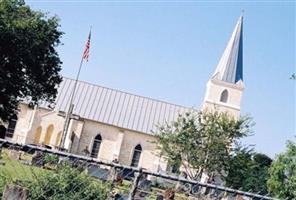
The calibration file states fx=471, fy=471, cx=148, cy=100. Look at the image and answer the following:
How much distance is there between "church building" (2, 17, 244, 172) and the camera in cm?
4922

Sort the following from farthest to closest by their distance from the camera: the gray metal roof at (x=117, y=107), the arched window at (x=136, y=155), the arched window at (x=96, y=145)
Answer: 1. the arched window at (x=136, y=155)
2. the arched window at (x=96, y=145)
3. the gray metal roof at (x=117, y=107)

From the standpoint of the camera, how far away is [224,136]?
134 ft

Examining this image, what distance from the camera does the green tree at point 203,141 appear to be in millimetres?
40178

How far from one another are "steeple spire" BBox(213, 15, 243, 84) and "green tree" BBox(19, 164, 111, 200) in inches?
1820

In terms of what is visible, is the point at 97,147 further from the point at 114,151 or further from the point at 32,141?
the point at 32,141

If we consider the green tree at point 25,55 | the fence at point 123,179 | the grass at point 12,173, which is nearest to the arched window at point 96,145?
the green tree at point 25,55

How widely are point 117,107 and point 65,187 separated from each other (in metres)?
43.5

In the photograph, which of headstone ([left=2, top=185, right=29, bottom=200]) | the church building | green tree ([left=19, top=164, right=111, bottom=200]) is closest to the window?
the church building

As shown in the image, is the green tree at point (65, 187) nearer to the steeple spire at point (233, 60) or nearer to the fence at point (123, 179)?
the fence at point (123, 179)

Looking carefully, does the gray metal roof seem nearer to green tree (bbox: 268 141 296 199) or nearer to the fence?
green tree (bbox: 268 141 296 199)

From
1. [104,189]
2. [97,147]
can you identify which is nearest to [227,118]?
[97,147]

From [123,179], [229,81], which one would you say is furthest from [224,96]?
[123,179]

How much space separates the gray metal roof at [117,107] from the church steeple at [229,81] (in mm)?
3905

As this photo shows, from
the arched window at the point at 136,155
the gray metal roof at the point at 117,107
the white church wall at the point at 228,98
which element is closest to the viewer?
the gray metal roof at the point at 117,107
